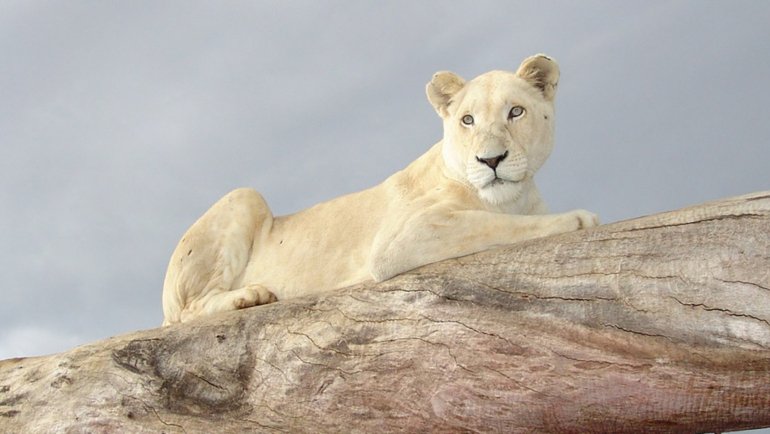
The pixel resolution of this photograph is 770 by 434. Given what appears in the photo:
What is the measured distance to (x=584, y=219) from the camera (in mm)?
5191

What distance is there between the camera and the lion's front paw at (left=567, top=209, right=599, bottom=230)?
5.17 m

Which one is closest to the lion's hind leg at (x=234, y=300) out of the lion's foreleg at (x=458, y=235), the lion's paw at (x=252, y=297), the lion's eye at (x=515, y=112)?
the lion's paw at (x=252, y=297)

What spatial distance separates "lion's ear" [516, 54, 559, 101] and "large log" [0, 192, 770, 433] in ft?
5.32

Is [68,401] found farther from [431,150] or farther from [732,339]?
[732,339]

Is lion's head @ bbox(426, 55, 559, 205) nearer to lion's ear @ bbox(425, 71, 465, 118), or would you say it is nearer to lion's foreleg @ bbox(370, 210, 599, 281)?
lion's ear @ bbox(425, 71, 465, 118)

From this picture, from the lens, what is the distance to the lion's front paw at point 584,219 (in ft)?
17.0

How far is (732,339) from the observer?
4.29 meters

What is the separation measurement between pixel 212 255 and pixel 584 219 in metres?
3.01

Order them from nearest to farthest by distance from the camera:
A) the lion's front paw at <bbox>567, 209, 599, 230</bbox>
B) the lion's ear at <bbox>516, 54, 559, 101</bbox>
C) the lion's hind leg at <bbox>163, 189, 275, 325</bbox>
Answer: the lion's front paw at <bbox>567, 209, 599, 230</bbox>, the lion's ear at <bbox>516, 54, 559, 101</bbox>, the lion's hind leg at <bbox>163, 189, 275, 325</bbox>

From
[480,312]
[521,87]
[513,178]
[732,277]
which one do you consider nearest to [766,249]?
[732,277]

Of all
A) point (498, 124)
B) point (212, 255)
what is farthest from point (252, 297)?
point (498, 124)

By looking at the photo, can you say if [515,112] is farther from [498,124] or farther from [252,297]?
[252,297]

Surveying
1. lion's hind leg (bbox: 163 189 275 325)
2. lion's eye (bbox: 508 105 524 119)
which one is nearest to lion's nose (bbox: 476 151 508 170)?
lion's eye (bbox: 508 105 524 119)

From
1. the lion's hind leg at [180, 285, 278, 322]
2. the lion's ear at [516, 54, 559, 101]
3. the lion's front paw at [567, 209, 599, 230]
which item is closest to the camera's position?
the lion's front paw at [567, 209, 599, 230]
